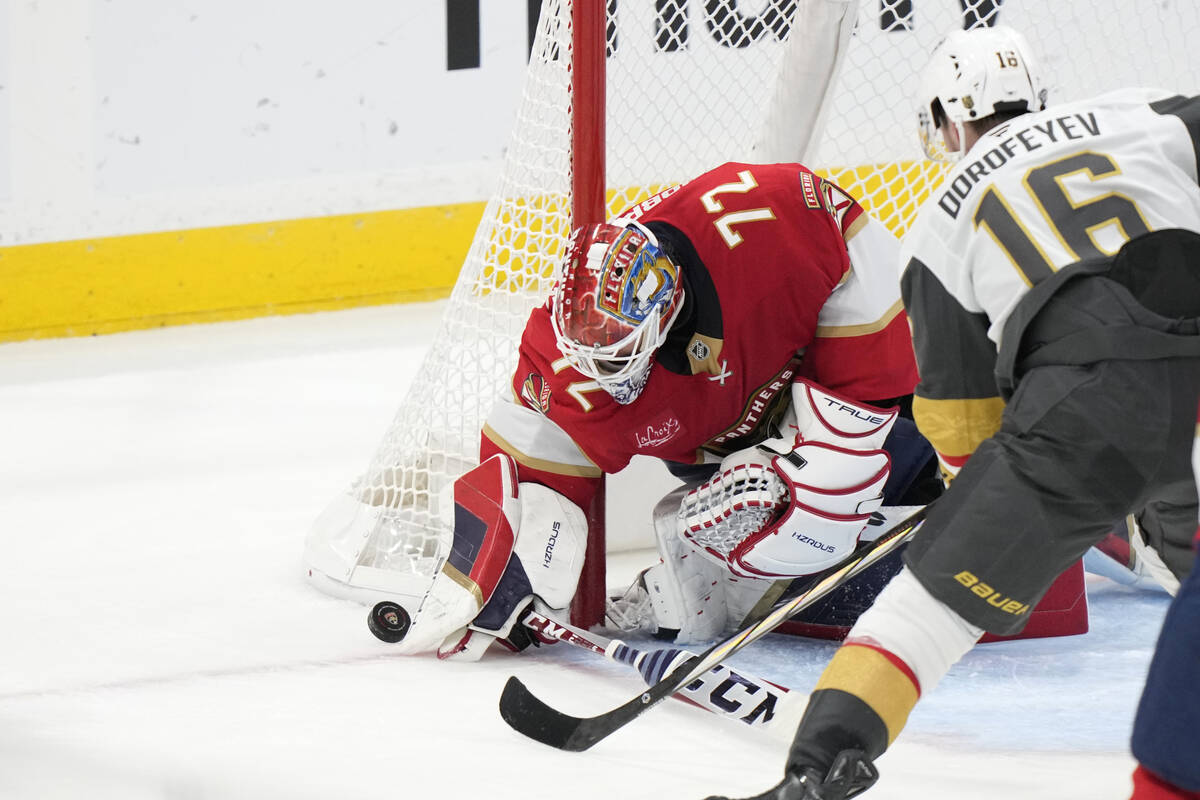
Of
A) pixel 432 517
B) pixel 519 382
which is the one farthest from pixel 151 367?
pixel 519 382

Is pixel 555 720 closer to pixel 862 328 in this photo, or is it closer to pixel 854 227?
pixel 862 328

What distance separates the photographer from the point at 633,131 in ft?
9.96

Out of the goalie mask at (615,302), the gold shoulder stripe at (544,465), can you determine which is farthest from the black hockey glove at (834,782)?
the gold shoulder stripe at (544,465)

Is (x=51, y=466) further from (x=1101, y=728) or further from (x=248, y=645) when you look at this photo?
(x=1101, y=728)

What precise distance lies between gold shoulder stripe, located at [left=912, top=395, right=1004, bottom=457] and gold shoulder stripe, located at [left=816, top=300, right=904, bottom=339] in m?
0.56

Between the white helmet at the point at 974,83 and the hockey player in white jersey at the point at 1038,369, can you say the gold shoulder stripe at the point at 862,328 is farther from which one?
the hockey player in white jersey at the point at 1038,369

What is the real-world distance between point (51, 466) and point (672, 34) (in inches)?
69.5

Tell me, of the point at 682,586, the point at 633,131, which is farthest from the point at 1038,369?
the point at 633,131

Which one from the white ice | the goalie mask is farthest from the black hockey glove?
the goalie mask

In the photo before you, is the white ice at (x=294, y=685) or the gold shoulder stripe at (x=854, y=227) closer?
the white ice at (x=294, y=685)

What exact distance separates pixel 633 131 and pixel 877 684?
1772 mm

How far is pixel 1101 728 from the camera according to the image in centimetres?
199

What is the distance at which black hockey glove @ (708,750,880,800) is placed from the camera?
1409mm

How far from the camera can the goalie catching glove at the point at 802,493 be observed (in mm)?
2199
